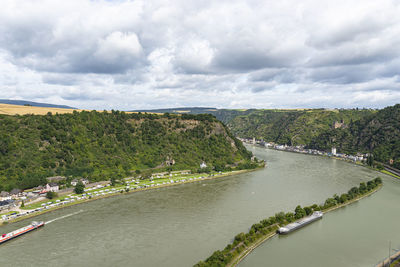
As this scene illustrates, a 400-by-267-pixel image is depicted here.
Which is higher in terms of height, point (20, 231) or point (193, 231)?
point (20, 231)

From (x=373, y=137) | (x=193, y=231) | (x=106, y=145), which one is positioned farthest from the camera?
(x=373, y=137)

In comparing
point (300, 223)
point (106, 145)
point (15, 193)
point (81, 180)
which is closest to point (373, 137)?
point (300, 223)

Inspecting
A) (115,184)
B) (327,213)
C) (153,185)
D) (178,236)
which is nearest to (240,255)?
(178,236)

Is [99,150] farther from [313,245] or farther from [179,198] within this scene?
[313,245]

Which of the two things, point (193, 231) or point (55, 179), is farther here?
point (55, 179)

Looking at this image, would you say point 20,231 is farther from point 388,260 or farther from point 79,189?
point 388,260

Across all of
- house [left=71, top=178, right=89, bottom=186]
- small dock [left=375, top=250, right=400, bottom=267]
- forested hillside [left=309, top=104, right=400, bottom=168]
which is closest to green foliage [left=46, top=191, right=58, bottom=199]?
house [left=71, top=178, right=89, bottom=186]
